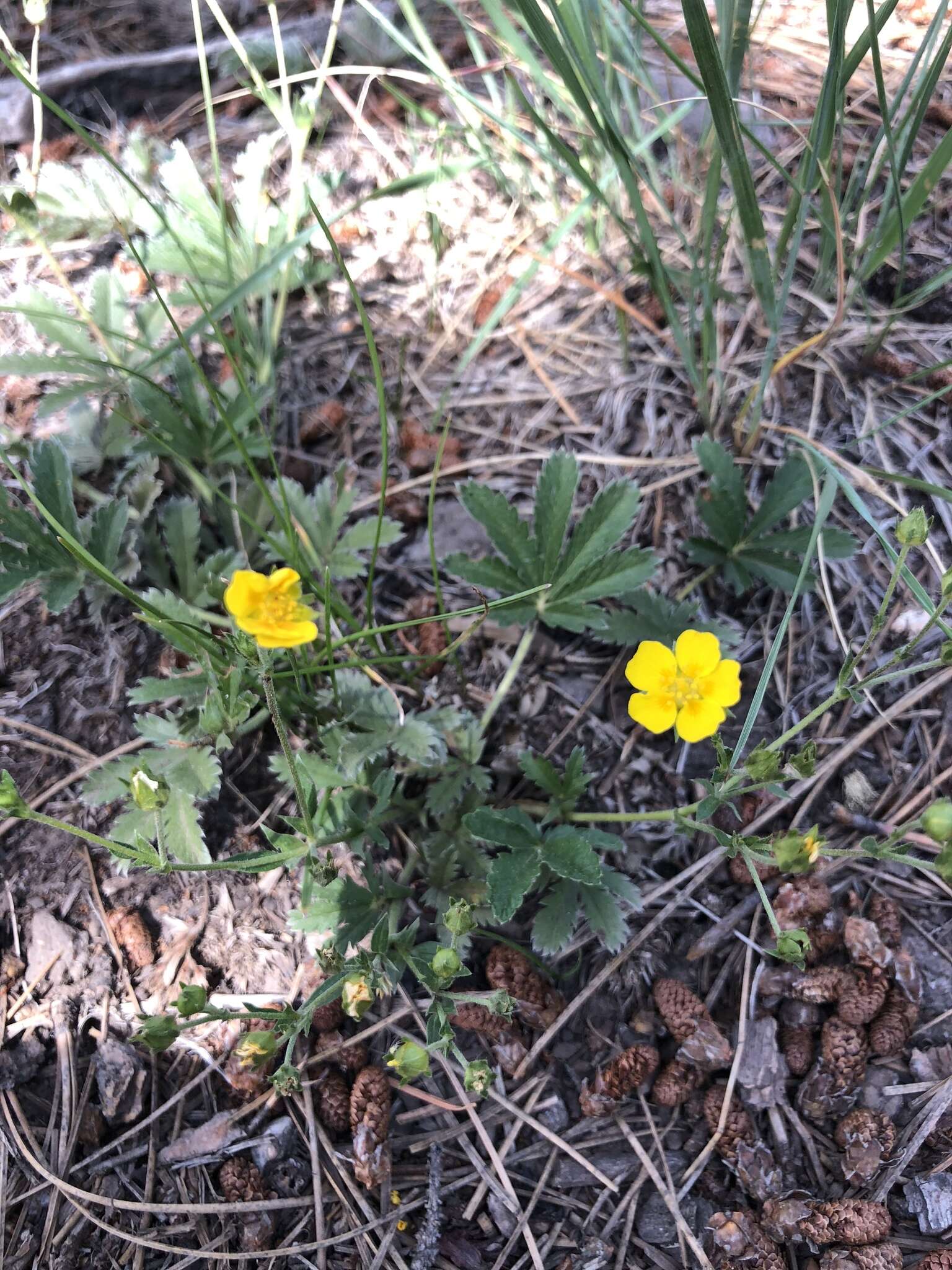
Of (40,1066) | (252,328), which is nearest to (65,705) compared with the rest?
(40,1066)

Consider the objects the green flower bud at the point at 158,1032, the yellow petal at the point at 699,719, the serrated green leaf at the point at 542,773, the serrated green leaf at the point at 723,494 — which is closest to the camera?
the green flower bud at the point at 158,1032

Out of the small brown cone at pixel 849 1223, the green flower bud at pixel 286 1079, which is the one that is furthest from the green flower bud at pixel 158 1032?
the small brown cone at pixel 849 1223

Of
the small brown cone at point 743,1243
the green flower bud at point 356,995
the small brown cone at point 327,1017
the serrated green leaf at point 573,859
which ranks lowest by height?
the small brown cone at point 743,1243

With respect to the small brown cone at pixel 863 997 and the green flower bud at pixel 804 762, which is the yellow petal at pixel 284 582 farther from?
the small brown cone at pixel 863 997

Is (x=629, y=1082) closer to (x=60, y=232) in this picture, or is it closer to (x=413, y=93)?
(x=60, y=232)

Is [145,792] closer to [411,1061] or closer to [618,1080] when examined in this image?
[411,1061]

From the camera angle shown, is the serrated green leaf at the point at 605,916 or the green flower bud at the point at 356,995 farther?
the serrated green leaf at the point at 605,916
